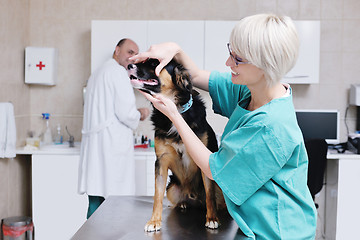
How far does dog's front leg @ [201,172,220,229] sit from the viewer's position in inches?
51.1

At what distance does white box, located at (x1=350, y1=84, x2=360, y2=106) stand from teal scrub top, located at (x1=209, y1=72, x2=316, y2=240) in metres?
2.99

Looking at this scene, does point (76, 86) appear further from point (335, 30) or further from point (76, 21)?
point (335, 30)

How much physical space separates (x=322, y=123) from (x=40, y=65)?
105 inches

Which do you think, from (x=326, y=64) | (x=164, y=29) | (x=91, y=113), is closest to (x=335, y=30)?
(x=326, y=64)

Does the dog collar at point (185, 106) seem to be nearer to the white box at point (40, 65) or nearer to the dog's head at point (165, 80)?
the dog's head at point (165, 80)

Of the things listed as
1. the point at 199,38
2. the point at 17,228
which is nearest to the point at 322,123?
the point at 199,38

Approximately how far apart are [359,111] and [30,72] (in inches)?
123

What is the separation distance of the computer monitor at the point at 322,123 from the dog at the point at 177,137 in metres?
2.70

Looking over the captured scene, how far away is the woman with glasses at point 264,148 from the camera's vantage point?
41.1 inches

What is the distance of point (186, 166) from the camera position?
1311 millimetres

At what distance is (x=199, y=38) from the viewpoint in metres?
3.74

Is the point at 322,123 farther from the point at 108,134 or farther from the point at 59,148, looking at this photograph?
the point at 59,148

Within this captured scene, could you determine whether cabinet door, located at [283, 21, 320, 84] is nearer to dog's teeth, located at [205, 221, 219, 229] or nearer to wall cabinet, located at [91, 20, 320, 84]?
wall cabinet, located at [91, 20, 320, 84]

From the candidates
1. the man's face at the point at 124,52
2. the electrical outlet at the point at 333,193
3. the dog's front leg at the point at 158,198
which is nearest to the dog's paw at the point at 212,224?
the dog's front leg at the point at 158,198
